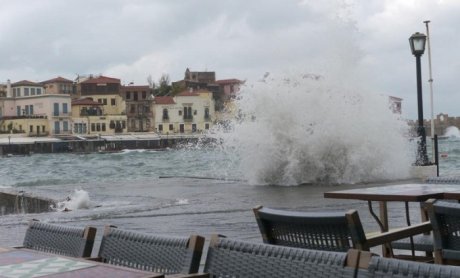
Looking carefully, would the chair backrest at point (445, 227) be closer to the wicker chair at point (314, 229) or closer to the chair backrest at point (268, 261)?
the wicker chair at point (314, 229)

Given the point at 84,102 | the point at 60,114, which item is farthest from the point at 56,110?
the point at 84,102

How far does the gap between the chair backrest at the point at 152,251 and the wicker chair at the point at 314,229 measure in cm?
62

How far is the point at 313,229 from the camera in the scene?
3.66 meters

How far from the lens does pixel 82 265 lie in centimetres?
317

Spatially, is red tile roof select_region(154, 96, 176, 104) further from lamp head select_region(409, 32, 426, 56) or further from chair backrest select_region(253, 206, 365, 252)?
chair backrest select_region(253, 206, 365, 252)

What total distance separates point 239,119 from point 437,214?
18.5 m

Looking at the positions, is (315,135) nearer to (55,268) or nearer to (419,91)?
(419,91)

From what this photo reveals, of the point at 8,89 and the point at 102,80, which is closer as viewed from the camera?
the point at 102,80

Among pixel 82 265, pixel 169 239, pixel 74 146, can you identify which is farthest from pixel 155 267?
pixel 74 146

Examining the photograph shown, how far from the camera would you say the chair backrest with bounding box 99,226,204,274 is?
10.8 feet

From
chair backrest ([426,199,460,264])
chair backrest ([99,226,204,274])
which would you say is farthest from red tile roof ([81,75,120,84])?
chair backrest ([426,199,460,264])

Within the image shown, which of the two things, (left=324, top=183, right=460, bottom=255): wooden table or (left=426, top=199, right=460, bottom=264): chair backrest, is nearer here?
(left=426, top=199, right=460, bottom=264): chair backrest

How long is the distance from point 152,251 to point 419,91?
16.3 m

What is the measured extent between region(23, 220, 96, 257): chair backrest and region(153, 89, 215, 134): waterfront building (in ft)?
428
